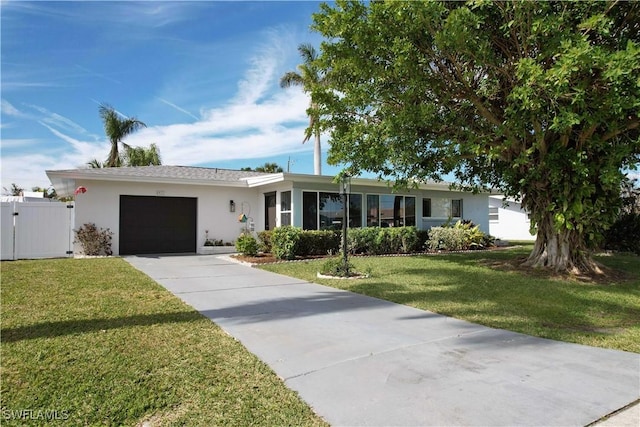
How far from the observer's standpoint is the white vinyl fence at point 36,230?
481 inches

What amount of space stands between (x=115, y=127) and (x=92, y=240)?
16212 millimetres

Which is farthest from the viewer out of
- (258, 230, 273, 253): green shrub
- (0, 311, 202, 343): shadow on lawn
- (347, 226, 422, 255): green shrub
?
(347, 226, 422, 255): green shrub

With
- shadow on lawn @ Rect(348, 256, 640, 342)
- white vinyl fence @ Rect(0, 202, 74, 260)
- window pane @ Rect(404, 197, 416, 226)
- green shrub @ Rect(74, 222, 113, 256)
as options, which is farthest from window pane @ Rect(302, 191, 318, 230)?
white vinyl fence @ Rect(0, 202, 74, 260)

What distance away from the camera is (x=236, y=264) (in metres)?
11.9

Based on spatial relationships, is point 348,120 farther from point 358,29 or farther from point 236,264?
point 236,264

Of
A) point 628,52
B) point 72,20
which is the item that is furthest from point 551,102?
point 72,20

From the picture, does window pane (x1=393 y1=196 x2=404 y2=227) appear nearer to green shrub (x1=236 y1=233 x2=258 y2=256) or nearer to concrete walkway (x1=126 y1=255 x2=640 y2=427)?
green shrub (x1=236 y1=233 x2=258 y2=256)

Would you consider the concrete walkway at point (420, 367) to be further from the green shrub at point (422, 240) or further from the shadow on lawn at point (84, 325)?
the green shrub at point (422, 240)

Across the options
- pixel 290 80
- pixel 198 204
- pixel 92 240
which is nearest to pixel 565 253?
pixel 198 204

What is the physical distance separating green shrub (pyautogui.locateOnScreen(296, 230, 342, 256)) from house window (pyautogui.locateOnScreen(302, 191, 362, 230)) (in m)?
1.09

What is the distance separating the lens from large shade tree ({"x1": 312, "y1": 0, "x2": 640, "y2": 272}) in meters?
6.84

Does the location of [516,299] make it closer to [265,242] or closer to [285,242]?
[285,242]

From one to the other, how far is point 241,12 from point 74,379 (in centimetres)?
993

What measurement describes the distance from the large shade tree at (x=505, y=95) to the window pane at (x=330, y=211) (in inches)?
169
